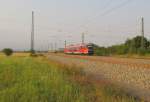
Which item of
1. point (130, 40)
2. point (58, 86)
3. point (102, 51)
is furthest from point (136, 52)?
point (58, 86)

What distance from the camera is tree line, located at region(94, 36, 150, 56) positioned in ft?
153

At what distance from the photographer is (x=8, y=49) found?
8306cm

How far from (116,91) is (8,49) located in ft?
257

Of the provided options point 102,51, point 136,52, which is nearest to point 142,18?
point 136,52

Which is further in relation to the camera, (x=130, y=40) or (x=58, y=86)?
(x=130, y=40)

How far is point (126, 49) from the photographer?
180 feet

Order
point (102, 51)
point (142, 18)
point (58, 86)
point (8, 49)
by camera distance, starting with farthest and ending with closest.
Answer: point (8, 49)
point (102, 51)
point (142, 18)
point (58, 86)

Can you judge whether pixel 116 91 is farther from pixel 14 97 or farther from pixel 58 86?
pixel 14 97

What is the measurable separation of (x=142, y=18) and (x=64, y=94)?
41.9m

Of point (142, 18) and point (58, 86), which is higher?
point (142, 18)

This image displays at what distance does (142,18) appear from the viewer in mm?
47062

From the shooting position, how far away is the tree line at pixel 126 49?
4651 centimetres

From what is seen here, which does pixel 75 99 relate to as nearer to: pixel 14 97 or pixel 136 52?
pixel 14 97

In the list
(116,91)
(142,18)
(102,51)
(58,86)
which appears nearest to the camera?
(116,91)
